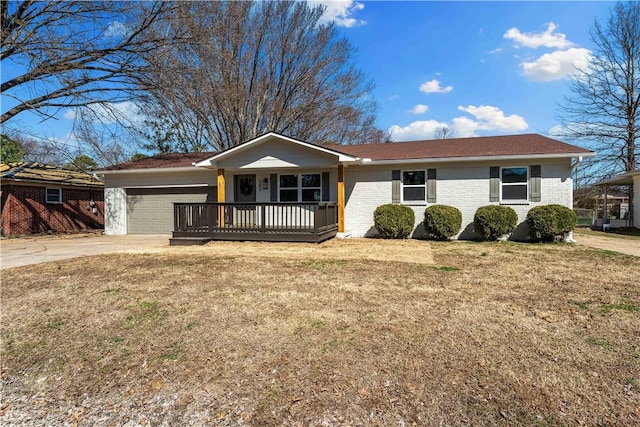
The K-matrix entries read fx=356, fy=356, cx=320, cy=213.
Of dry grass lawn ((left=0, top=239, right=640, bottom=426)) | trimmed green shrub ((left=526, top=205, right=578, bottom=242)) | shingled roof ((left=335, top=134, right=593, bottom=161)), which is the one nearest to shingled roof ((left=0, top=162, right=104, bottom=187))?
dry grass lawn ((left=0, top=239, right=640, bottom=426))

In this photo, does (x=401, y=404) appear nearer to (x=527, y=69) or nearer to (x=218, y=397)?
(x=218, y=397)

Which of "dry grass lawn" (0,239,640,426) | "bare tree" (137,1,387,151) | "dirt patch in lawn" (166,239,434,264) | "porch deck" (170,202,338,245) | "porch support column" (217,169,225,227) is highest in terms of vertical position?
"bare tree" (137,1,387,151)

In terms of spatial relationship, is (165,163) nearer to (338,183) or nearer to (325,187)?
(325,187)

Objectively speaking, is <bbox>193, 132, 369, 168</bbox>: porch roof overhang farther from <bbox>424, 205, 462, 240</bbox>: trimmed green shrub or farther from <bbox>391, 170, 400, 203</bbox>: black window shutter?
<bbox>424, 205, 462, 240</bbox>: trimmed green shrub

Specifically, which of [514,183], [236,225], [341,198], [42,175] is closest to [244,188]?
[236,225]

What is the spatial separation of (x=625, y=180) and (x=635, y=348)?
64.8 ft

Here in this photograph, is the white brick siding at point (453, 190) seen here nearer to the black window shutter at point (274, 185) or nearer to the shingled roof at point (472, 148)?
the shingled roof at point (472, 148)

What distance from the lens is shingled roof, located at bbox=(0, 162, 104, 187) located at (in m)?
15.8

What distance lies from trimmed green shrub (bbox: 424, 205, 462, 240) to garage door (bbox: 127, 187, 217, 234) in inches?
362

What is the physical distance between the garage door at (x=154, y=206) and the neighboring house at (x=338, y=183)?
0.15 ft

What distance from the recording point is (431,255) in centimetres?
870

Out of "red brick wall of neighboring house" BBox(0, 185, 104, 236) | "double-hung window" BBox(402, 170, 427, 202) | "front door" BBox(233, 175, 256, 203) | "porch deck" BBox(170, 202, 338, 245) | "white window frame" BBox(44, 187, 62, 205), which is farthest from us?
"white window frame" BBox(44, 187, 62, 205)

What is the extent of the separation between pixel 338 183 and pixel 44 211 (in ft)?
47.3

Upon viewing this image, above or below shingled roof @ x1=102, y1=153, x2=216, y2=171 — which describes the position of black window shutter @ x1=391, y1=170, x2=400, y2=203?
below
